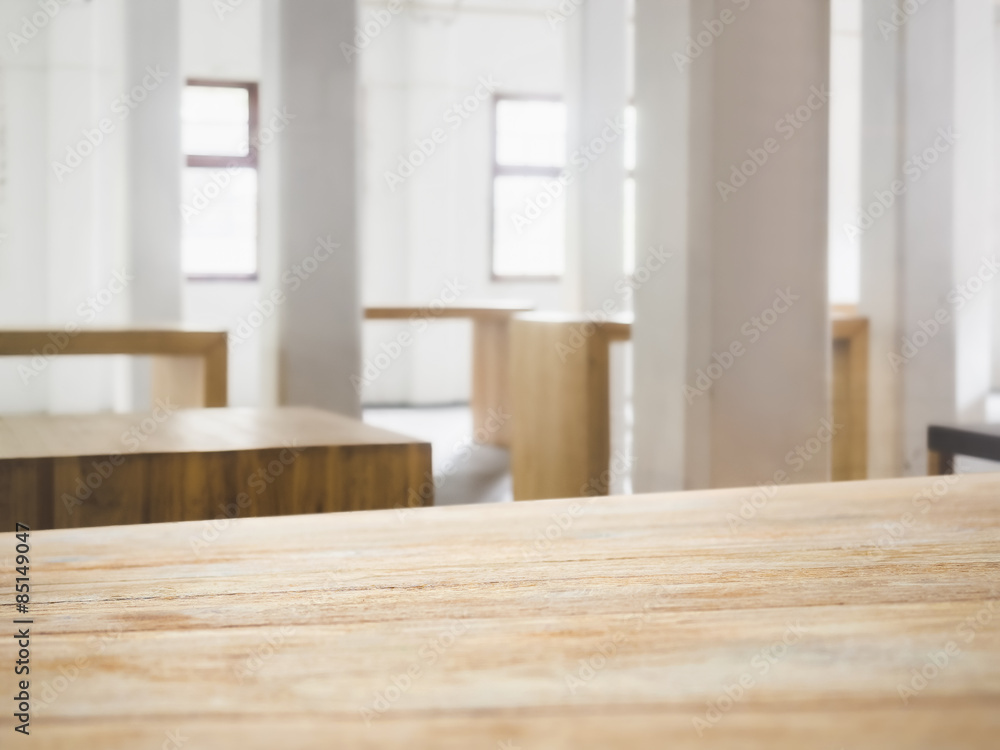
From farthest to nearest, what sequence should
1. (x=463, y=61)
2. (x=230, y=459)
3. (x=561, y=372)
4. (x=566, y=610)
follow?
(x=463, y=61)
(x=561, y=372)
(x=230, y=459)
(x=566, y=610)

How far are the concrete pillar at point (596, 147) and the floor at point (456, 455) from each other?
116 cm

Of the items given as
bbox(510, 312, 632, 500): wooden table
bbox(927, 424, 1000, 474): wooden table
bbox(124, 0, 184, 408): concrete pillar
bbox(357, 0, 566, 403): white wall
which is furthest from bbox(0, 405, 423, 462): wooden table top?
bbox(357, 0, 566, 403): white wall

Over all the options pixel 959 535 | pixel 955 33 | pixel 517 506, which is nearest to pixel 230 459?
pixel 517 506

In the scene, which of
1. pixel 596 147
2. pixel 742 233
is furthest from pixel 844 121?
pixel 742 233

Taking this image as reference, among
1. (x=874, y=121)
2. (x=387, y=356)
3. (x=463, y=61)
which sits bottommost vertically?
(x=387, y=356)

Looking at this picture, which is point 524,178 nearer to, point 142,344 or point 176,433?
point 142,344

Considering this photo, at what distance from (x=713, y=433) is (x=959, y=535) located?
7.40 ft

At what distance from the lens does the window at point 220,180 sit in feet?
29.3

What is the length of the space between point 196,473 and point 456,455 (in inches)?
188

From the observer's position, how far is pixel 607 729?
41 centimetres

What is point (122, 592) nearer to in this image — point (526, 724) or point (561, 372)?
point (526, 724)

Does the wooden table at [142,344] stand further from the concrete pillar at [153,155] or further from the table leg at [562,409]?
the concrete pillar at [153,155]

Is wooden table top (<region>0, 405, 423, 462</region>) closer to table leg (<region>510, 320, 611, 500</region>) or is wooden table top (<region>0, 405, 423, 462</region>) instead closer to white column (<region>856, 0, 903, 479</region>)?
table leg (<region>510, 320, 611, 500</region>)

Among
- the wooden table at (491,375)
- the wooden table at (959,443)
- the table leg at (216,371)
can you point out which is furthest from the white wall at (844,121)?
the wooden table at (959,443)
